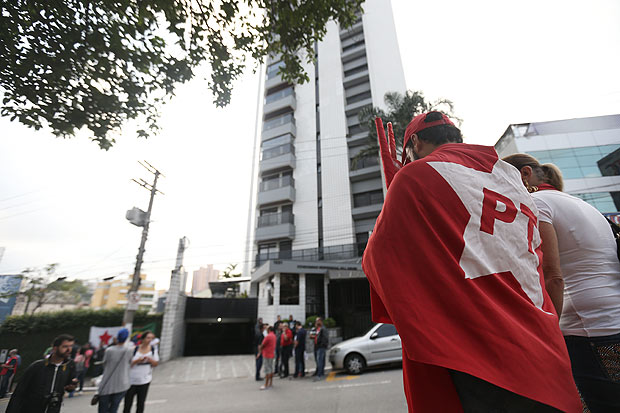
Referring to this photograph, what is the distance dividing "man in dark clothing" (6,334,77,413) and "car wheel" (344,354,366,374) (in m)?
6.20

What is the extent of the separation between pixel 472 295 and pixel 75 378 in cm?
555

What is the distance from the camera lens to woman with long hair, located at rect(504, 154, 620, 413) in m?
0.94

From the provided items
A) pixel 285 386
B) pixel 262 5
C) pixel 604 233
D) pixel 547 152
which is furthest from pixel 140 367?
pixel 547 152

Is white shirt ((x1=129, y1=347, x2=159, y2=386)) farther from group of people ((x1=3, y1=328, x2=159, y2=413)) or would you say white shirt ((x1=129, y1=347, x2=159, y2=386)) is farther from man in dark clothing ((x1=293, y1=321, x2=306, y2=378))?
man in dark clothing ((x1=293, y1=321, x2=306, y2=378))

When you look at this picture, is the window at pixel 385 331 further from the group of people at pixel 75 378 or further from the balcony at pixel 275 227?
the balcony at pixel 275 227

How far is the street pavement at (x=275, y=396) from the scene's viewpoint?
4578mm

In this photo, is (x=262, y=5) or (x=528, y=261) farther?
(x=262, y=5)

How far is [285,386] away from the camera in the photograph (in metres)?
6.72

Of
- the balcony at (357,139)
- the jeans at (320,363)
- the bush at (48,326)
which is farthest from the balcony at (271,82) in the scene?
the jeans at (320,363)

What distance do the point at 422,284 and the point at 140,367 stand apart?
5.13 metres

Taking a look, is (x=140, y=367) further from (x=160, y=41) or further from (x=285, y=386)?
(x=160, y=41)

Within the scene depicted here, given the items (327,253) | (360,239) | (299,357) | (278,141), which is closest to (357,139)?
(278,141)

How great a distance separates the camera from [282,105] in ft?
81.5

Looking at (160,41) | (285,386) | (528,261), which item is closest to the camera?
(528,261)
